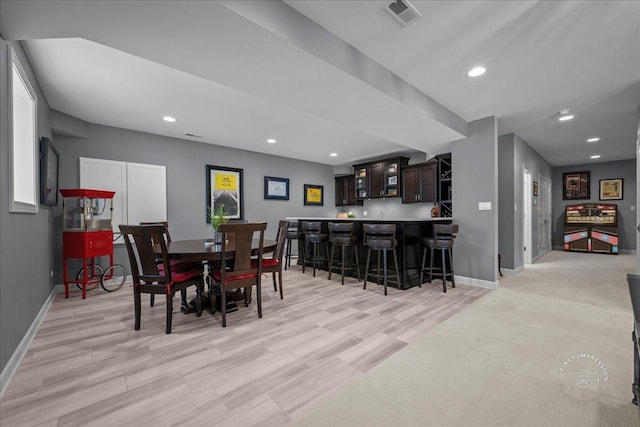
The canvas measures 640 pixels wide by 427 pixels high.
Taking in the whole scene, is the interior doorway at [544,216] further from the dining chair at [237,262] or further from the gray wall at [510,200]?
the dining chair at [237,262]

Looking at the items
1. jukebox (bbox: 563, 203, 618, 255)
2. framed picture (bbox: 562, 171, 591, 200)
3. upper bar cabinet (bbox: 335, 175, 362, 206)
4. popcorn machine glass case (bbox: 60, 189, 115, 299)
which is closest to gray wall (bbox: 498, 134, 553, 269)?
upper bar cabinet (bbox: 335, 175, 362, 206)

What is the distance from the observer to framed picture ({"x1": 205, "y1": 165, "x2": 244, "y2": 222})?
5500 millimetres

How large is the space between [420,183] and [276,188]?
3333 millimetres

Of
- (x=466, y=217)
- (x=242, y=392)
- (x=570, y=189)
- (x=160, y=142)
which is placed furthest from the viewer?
(x=570, y=189)

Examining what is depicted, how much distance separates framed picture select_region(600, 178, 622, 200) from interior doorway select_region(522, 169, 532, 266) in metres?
3.98

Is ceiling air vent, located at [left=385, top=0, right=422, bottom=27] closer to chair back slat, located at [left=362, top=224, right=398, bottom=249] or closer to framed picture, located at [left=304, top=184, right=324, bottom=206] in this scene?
chair back slat, located at [left=362, top=224, right=398, bottom=249]

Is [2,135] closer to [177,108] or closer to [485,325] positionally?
[177,108]

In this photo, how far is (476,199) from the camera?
13.6 ft

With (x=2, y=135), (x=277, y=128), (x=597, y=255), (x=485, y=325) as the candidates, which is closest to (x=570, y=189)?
(x=597, y=255)

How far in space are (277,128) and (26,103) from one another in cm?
293

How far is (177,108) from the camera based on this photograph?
3.70 meters

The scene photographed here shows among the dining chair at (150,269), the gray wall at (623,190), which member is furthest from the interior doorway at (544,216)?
the dining chair at (150,269)

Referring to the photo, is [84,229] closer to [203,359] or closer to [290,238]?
[203,359]

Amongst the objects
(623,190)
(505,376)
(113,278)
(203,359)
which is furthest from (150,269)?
(623,190)
